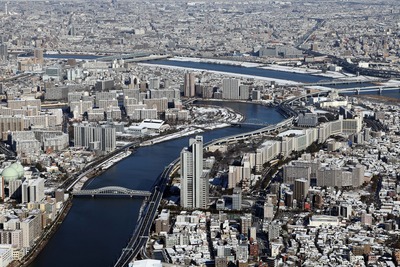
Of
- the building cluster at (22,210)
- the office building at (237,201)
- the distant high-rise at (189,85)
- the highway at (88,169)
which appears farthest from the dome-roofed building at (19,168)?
the distant high-rise at (189,85)

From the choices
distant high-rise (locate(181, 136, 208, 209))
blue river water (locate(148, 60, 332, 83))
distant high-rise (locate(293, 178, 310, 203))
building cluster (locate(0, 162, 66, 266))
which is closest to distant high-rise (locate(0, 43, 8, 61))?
blue river water (locate(148, 60, 332, 83))

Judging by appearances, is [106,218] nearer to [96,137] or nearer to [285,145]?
[96,137]

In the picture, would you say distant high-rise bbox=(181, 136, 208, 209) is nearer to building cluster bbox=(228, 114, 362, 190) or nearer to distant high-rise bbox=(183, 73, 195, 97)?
building cluster bbox=(228, 114, 362, 190)

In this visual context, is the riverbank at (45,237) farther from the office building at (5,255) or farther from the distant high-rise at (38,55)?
the distant high-rise at (38,55)

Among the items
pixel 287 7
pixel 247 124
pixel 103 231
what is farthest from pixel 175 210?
pixel 287 7

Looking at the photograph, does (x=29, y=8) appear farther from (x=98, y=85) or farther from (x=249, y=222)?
→ (x=249, y=222)

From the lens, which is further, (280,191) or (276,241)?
(280,191)
